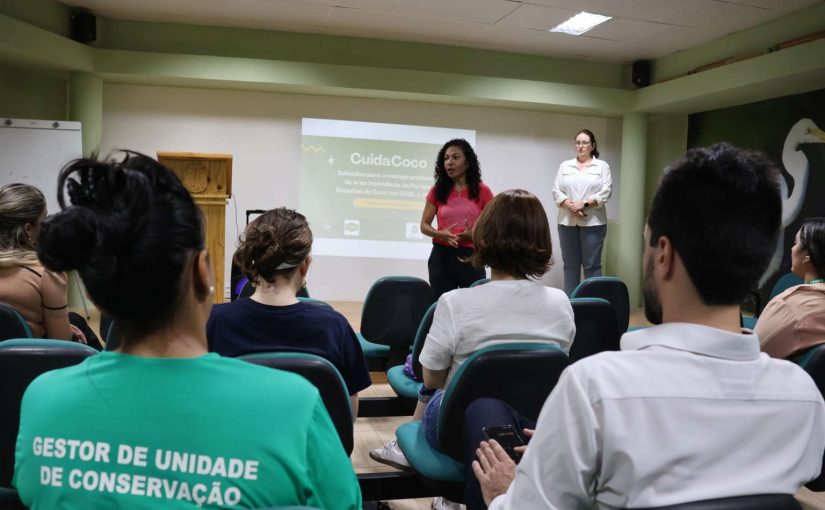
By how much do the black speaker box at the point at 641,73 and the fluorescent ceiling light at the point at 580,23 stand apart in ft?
4.20

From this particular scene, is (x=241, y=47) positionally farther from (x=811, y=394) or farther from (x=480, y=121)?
(x=811, y=394)

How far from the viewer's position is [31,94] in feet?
20.3

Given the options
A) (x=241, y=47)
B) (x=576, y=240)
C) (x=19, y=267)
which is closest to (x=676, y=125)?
(x=576, y=240)

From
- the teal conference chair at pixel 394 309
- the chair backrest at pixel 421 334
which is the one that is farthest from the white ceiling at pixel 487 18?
the chair backrest at pixel 421 334

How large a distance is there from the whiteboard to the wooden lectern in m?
1.27

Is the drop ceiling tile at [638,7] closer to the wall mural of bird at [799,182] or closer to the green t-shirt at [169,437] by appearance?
the wall mural of bird at [799,182]

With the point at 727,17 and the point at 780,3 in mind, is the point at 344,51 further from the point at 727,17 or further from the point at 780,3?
the point at 780,3

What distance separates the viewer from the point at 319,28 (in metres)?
6.46

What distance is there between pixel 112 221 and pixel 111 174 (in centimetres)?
6

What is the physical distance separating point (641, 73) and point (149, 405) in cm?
745

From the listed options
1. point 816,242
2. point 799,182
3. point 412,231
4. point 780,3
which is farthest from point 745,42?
point 816,242

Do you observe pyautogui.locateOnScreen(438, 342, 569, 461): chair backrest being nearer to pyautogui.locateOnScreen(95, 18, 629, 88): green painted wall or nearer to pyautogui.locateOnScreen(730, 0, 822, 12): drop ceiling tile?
pyautogui.locateOnScreen(730, 0, 822, 12): drop ceiling tile

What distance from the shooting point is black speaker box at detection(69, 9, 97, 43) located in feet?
19.4

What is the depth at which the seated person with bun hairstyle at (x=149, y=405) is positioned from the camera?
0.78m
